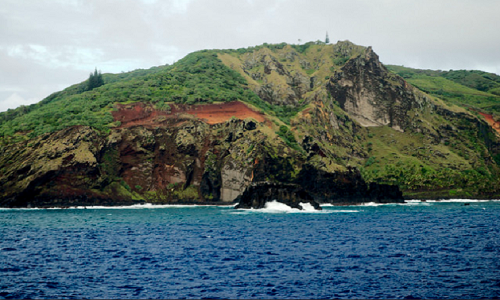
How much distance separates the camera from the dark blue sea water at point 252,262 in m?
32.8

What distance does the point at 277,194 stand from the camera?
12400cm

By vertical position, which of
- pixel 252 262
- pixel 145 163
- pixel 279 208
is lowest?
pixel 252 262

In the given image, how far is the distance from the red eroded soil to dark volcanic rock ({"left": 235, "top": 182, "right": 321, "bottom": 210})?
56.8 meters

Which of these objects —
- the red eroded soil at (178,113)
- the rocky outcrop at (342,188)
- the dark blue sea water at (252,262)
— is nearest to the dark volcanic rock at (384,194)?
the rocky outcrop at (342,188)

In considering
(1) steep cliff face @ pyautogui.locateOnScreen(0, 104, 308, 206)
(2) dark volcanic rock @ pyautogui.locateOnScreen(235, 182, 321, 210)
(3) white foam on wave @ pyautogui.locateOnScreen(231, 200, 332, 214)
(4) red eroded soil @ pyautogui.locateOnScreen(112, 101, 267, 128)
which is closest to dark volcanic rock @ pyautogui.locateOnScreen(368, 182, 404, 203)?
(1) steep cliff face @ pyautogui.locateOnScreen(0, 104, 308, 206)

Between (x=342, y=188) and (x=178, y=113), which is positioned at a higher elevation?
(x=178, y=113)

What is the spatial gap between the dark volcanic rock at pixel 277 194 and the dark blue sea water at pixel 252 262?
5223cm

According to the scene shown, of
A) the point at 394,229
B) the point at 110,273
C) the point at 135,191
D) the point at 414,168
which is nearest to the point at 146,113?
the point at 135,191

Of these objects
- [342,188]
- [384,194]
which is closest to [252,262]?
[342,188]

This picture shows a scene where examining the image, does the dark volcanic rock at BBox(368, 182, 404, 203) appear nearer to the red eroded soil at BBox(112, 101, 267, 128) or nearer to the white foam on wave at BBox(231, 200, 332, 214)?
the white foam on wave at BBox(231, 200, 332, 214)

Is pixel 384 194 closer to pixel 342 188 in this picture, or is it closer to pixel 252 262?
pixel 342 188

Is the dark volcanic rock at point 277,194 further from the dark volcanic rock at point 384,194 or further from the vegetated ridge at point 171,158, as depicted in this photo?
the dark volcanic rock at point 384,194

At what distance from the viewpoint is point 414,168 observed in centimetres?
19138

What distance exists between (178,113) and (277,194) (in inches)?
2712
